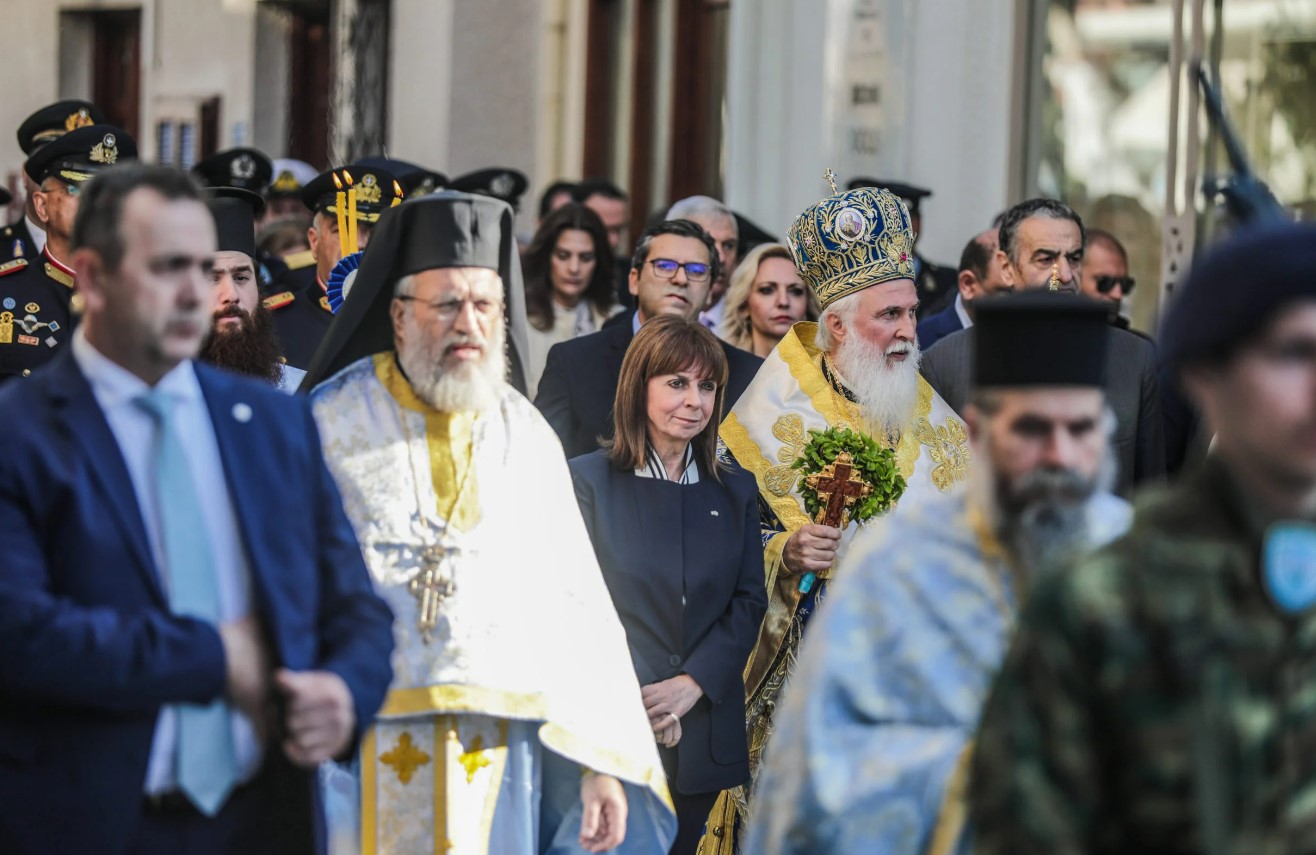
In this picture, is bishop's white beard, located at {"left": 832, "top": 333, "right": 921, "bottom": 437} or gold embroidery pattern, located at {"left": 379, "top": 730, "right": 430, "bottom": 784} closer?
gold embroidery pattern, located at {"left": 379, "top": 730, "right": 430, "bottom": 784}

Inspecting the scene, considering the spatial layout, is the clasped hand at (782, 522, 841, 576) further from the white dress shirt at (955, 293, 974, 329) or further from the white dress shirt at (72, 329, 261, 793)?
the white dress shirt at (72, 329, 261, 793)

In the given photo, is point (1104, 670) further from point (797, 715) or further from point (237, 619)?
point (237, 619)

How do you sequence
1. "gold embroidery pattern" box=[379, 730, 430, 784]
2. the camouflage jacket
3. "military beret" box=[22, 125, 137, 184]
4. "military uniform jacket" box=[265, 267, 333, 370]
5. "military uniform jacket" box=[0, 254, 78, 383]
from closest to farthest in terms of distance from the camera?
the camouflage jacket < "gold embroidery pattern" box=[379, 730, 430, 784] < "military uniform jacket" box=[0, 254, 78, 383] < "military beret" box=[22, 125, 137, 184] < "military uniform jacket" box=[265, 267, 333, 370]

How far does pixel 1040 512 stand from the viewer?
3.48m

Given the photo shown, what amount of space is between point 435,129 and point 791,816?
11.6m

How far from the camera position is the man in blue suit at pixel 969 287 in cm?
803

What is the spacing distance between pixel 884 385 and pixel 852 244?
1.81 feet

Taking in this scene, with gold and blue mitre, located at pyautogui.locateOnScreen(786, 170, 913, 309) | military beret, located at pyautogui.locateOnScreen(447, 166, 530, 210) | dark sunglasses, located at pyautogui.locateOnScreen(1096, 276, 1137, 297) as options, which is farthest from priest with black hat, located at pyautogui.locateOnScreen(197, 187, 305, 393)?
military beret, located at pyautogui.locateOnScreen(447, 166, 530, 210)

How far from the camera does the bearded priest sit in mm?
6566

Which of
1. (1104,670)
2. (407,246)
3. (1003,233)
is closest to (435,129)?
(1003,233)

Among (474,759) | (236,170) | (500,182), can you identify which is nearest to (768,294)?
(474,759)

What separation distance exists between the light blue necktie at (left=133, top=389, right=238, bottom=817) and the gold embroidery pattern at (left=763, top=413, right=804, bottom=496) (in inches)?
118

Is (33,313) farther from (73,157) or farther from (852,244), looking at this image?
(852,244)

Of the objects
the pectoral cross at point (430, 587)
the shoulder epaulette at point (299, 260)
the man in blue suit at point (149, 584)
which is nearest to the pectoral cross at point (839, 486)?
the pectoral cross at point (430, 587)
